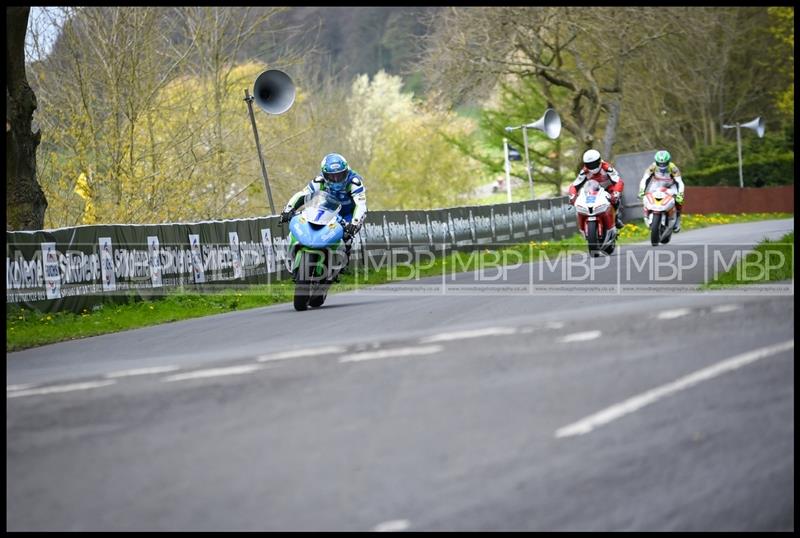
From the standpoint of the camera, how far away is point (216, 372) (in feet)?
26.0

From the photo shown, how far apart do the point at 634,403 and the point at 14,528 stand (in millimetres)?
3419

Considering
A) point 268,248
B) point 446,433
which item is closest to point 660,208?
point 268,248

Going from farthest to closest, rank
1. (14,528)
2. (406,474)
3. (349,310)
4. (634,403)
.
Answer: (349,310)
(634,403)
(406,474)
(14,528)

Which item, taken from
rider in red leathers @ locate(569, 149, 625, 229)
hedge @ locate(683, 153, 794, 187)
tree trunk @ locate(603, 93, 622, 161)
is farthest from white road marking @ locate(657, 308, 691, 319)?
hedge @ locate(683, 153, 794, 187)

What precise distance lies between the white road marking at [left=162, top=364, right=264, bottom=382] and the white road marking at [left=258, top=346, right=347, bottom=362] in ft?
0.76

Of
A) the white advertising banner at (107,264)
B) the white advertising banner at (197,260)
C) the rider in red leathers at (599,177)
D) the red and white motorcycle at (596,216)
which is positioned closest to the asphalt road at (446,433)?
the white advertising banner at (107,264)

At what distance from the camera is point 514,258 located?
30.8m

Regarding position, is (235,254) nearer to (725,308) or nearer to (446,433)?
A: (725,308)

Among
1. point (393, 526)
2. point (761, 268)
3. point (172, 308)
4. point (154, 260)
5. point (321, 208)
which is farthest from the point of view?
point (154, 260)

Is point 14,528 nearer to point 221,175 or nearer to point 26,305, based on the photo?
point 26,305

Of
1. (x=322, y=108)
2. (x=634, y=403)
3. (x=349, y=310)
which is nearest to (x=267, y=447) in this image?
(x=634, y=403)

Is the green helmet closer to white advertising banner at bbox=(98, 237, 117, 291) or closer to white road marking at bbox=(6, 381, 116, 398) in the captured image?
white advertising banner at bbox=(98, 237, 117, 291)

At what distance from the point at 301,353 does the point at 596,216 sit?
1260 cm

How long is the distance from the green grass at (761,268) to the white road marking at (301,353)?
7.51 meters
